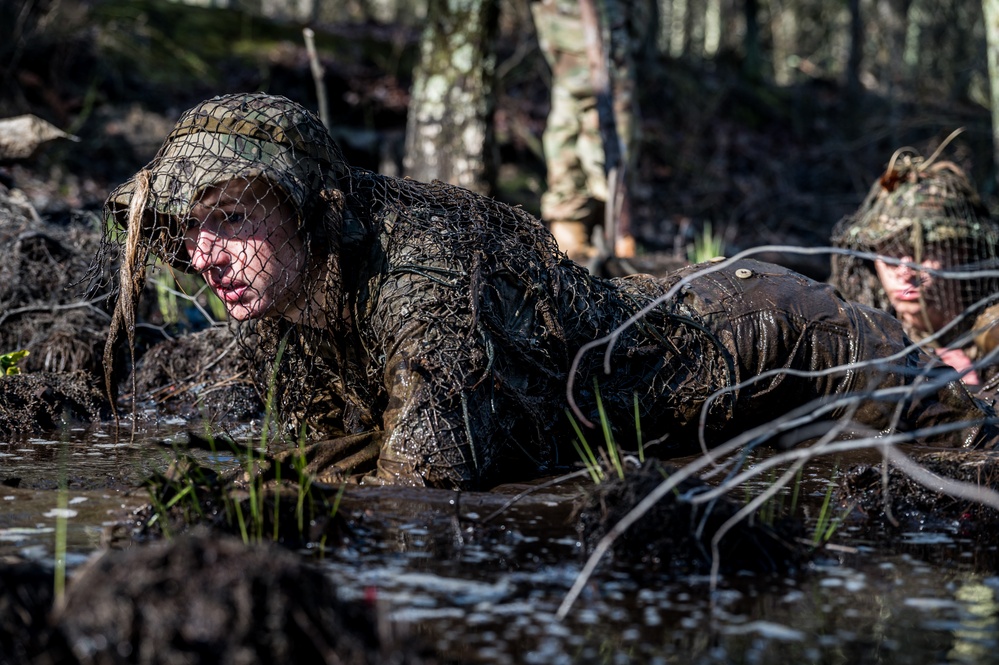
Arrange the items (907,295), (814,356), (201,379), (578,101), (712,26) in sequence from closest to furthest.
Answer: (814,356), (201,379), (907,295), (578,101), (712,26)

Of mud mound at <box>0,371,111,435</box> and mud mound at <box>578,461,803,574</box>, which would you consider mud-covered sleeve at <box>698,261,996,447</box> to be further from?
mud mound at <box>0,371,111,435</box>

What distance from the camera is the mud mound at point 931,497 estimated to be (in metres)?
3.71

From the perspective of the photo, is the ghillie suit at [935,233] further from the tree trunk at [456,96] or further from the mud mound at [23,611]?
the mud mound at [23,611]

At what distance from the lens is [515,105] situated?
1798 cm

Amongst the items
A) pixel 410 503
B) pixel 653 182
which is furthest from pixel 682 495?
pixel 653 182

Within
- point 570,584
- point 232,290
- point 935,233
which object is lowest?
point 570,584

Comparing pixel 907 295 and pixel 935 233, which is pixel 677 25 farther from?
pixel 907 295

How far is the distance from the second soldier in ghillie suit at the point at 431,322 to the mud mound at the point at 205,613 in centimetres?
158

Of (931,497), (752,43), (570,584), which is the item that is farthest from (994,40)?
(752,43)

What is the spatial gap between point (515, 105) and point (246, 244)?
14.4 meters

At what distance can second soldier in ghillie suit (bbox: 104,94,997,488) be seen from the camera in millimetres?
3963

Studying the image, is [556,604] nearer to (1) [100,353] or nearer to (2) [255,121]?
(2) [255,121]

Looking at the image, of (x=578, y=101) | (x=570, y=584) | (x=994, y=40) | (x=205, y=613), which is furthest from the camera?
(x=578, y=101)

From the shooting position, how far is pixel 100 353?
6496 mm
